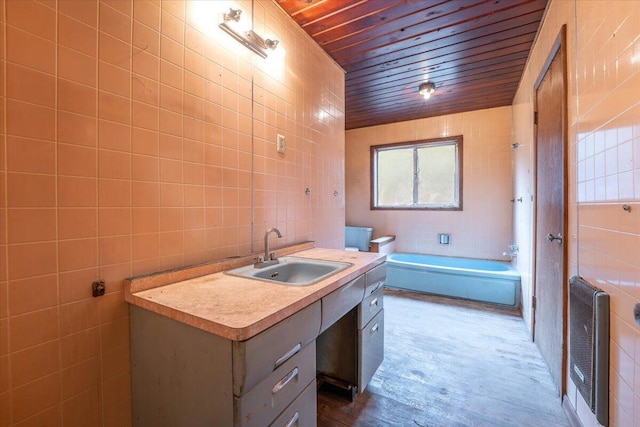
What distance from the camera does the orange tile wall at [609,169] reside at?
2.97ft

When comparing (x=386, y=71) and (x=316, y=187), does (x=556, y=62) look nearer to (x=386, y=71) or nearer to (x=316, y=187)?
(x=386, y=71)

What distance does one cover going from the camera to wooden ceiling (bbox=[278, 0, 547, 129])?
182 centimetres

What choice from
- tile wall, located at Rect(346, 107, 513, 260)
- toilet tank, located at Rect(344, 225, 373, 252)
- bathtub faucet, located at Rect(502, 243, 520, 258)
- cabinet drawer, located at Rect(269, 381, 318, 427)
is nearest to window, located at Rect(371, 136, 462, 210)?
tile wall, located at Rect(346, 107, 513, 260)

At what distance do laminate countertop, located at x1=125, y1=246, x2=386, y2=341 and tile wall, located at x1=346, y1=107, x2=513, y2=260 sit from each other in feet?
10.2

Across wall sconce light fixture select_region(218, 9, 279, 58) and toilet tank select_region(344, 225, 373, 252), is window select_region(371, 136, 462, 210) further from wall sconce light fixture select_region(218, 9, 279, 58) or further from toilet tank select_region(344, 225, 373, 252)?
wall sconce light fixture select_region(218, 9, 279, 58)

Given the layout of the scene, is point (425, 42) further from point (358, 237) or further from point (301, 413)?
point (358, 237)

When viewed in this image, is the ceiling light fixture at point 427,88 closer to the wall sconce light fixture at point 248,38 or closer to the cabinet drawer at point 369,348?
the wall sconce light fixture at point 248,38

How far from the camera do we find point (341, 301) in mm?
1275

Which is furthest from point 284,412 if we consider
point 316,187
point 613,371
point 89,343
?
point 316,187

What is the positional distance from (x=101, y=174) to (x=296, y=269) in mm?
1054

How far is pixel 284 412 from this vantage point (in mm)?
961

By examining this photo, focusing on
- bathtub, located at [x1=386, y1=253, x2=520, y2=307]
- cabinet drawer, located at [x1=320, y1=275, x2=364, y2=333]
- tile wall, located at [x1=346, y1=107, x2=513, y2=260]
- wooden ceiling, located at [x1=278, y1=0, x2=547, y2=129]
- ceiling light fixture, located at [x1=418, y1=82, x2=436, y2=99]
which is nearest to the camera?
cabinet drawer, located at [x1=320, y1=275, x2=364, y2=333]

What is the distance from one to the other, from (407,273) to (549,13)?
9.12 feet

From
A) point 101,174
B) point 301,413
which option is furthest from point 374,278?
point 101,174
